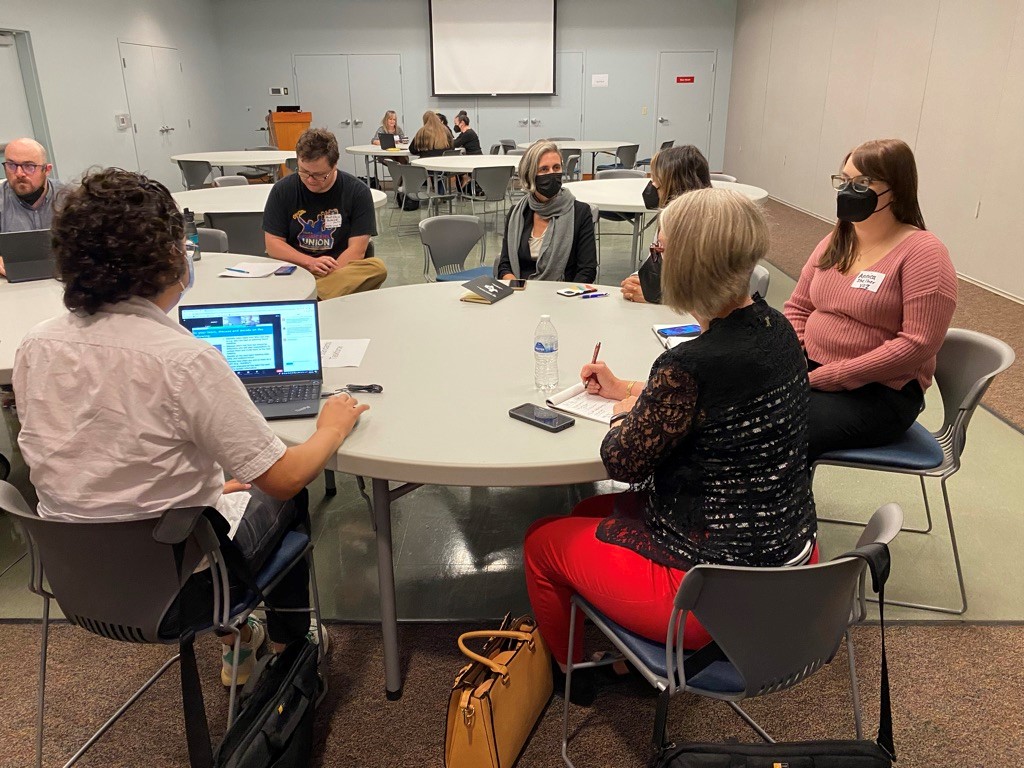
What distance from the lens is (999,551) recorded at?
8.38ft

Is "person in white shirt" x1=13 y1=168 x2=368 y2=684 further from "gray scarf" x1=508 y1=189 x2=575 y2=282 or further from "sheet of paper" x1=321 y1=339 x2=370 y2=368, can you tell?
"gray scarf" x1=508 y1=189 x2=575 y2=282

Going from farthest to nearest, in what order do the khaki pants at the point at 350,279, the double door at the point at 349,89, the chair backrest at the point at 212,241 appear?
the double door at the point at 349,89, the chair backrest at the point at 212,241, the khaki pants at the point at 350,279

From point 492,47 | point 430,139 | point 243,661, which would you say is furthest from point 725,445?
point 492,47

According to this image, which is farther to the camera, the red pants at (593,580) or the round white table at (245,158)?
the round white table at (245,158)

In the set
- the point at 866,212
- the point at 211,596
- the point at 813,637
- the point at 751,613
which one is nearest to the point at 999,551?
the point at 866,212

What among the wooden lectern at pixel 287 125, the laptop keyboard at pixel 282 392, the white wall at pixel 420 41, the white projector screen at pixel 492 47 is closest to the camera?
the laptop keyboard at pixel 282 392

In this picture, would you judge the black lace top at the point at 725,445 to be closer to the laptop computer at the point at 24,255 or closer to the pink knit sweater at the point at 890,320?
the pink knit sweater at the point at 890,320

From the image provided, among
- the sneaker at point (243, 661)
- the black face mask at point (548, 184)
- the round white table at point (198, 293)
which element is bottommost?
the sneaker at point (243, 661)

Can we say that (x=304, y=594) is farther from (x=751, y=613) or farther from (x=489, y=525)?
(x=751, y=613)

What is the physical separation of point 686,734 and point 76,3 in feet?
35.2

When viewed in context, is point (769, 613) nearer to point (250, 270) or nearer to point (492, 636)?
point (492, 636)

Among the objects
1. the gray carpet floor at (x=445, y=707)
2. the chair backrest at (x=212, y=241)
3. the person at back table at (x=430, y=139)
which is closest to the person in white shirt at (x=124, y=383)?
the gray carpet floor at (x=445, y=707)

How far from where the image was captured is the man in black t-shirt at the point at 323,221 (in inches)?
140

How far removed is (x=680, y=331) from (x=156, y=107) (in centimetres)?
1113
